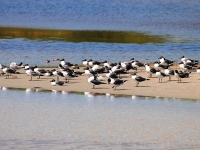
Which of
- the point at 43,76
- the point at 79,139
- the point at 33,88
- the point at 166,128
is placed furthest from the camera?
the point at 43,76

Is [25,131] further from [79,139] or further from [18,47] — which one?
[18,47]

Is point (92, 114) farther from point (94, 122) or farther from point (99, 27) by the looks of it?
point (99, 27)

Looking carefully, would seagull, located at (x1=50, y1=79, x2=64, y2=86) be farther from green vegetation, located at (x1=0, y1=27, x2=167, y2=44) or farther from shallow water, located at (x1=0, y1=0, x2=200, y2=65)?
green vegetation, located at (x1=0, y1=27, x2=167, y2=44)

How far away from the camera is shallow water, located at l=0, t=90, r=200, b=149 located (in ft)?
47.9

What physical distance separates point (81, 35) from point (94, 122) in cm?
2231

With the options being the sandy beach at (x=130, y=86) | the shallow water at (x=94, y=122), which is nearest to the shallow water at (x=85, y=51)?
the sandy beach at (x=130, y=86)

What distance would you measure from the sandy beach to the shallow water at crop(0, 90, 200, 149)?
0.90 metres

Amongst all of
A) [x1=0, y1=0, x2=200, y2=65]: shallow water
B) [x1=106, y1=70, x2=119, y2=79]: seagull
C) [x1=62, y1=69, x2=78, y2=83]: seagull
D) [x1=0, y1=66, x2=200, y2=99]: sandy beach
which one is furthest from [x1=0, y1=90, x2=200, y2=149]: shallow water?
[x1=0, y1=0, x2=200, y2=65]: shallow water

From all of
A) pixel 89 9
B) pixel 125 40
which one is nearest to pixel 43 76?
pixel 125 40

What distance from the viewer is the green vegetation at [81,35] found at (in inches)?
1446

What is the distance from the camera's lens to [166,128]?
16.2m

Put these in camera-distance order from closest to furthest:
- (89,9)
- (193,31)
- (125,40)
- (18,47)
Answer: (18,47), (125,40), (193,31), (89,9)

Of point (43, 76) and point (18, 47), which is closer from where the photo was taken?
point (43, 76)

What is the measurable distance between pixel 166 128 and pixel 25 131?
3.42 metres
